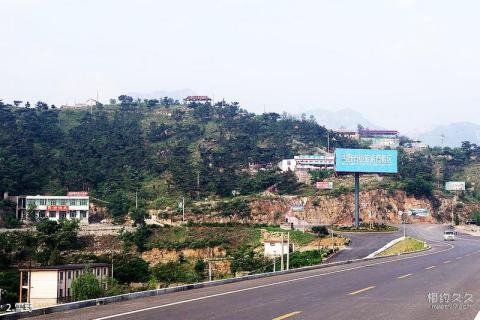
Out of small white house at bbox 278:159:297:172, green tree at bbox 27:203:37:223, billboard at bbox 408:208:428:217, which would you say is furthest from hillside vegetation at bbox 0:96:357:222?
billboard at bbox 408:208:428:217

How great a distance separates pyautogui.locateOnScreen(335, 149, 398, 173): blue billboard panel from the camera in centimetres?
9931

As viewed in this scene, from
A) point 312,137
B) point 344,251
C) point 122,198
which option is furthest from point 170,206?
point 312,137

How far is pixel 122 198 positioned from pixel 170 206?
9.45 meters

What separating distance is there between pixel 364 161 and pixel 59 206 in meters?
56.8

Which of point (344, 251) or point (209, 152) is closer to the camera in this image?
point (344, 251)

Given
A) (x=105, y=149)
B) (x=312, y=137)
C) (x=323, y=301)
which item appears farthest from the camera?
(x=312, y=137)

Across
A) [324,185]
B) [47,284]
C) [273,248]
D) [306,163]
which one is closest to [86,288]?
[47,284]

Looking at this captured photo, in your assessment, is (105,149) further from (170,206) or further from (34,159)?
(170,206)

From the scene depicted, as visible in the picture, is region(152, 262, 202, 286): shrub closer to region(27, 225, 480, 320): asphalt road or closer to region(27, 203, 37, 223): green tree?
region(27, 203, 37, 223): green tree

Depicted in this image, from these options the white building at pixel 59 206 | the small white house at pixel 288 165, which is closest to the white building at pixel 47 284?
the white building at pixel 59 206

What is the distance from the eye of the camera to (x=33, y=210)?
112562 millimetres

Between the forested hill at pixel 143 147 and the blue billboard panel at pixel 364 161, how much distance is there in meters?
34.2

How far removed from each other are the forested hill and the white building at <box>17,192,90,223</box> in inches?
203

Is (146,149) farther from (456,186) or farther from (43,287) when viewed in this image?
(43,287)
